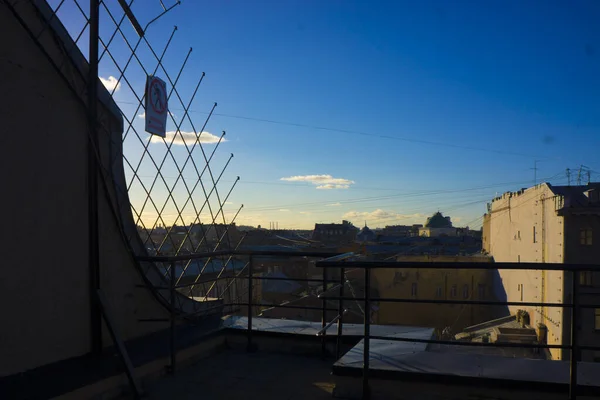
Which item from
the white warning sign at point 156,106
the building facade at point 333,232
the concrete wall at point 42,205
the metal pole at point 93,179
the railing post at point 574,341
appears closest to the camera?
the railing post at point 574,341

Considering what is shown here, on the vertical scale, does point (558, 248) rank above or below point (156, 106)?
below

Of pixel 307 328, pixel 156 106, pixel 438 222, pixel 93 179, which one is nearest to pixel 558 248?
pixel 307 328

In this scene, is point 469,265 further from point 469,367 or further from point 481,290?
point 481,290

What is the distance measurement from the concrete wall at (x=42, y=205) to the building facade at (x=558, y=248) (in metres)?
16.4

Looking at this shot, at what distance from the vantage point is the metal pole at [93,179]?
3855mm

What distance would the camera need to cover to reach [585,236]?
19703mm

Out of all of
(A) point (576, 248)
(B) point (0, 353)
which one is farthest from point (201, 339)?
(A) point (576, 248)

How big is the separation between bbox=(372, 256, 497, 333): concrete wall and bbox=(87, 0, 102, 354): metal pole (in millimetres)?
29782

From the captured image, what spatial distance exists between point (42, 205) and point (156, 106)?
1817 mm

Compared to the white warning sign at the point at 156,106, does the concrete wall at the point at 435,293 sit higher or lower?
lower

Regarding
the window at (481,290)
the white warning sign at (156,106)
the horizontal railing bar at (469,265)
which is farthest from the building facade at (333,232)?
the horizontal railing bar at (469,265)

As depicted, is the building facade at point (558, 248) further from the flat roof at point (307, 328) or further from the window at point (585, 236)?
the flat roof at point (307, 328)

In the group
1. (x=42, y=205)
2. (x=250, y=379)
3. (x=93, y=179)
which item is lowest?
(x=250, y=379)

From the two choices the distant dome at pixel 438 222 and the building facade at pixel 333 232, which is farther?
the distant dome at pixel 438 222
